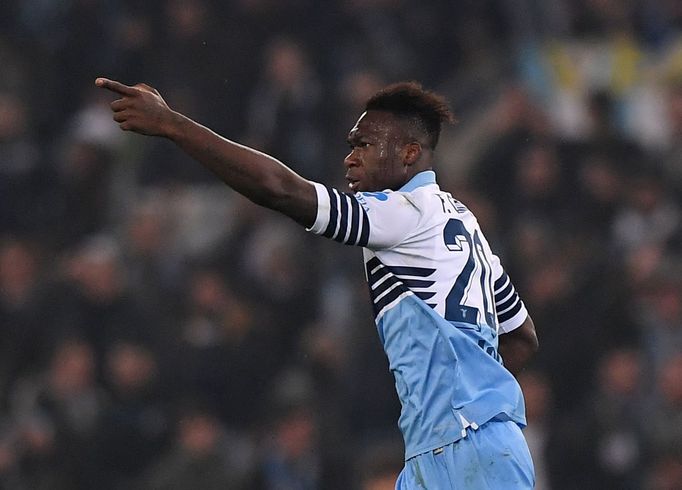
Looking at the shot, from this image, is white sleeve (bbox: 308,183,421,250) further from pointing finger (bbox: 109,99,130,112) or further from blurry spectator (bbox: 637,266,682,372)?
blurry spectator (bbox: 637,266,682,372)

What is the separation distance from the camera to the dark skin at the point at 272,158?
160 inches

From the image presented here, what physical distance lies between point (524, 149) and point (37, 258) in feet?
12.1

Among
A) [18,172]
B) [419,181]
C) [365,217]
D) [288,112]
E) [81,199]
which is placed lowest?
[365,217]

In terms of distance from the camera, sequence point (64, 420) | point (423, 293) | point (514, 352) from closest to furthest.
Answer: point (423, 293) → point (514, 352) → point (64, 420)

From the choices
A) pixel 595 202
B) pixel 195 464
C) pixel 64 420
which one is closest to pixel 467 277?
pixel 195 464

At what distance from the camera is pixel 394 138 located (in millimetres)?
4730

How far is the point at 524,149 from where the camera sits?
10.4m

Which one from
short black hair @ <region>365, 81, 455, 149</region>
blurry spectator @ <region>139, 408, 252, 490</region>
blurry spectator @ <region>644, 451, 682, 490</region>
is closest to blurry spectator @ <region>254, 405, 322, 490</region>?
blurry spectator @ <region>139, 408, 252, 490</region>

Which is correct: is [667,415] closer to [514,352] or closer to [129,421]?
[129,421]

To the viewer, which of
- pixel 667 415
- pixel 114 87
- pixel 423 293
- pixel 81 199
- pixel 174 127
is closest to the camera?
pixel 114 87

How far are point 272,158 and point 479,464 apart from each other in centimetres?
118

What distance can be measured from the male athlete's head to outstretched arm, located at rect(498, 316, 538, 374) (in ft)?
2.62

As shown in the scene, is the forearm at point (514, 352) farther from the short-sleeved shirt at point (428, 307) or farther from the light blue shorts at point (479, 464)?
the light blue shorts at point (479, 464)

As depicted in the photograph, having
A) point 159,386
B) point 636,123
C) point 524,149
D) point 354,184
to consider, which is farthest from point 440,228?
point 636,123
